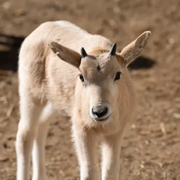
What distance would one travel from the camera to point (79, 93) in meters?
6.55

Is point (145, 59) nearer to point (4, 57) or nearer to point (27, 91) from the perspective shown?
point (4, 57)

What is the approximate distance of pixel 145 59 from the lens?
12.0m

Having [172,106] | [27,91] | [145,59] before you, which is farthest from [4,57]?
[27,91]

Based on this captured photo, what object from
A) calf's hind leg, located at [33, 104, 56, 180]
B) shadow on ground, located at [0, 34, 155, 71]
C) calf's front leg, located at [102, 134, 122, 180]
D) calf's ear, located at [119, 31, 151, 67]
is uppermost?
shadow on ground, located at [0, 34, 155, 71]

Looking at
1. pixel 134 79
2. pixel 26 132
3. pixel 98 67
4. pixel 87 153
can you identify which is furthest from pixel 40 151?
pixel 134 79

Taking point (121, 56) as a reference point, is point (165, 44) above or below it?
above

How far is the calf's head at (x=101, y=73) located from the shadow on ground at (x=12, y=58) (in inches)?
212

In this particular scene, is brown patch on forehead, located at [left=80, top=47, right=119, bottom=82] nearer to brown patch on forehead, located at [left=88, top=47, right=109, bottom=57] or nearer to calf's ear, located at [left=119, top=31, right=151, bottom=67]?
brown patch on forehead, located at [left=88, top=47, right=109, bottom=57]

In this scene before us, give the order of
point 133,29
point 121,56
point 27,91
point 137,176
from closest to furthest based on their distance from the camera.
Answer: point 121,56 → point 27,91 → point 137,176 → point 133,29

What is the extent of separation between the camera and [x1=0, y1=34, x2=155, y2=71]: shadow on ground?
11.7m

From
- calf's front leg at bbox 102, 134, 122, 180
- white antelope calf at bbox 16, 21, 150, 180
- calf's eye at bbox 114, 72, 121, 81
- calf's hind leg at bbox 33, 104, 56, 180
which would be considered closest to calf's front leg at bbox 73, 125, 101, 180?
white antelope calf at bbox 16, 21, 150, 180

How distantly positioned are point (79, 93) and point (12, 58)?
559cm

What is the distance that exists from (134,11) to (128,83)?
26.3ft

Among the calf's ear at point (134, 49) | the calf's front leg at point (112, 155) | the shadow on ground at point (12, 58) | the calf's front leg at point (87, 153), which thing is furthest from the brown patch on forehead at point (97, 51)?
the shadow on ground at point (12, 58)
